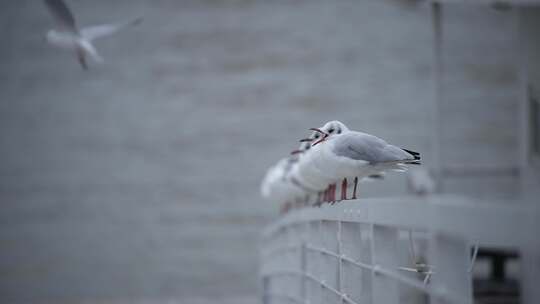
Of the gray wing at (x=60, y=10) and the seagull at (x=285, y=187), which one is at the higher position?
the gray wing at (x=60, y=10)

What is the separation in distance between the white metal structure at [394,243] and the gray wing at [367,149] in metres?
0.23

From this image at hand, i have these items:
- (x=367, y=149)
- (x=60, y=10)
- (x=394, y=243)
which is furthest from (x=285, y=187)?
(x=394, y=243)

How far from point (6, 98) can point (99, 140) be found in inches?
64.2

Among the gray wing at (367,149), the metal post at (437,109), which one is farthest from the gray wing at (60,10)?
the metal post at (437,109)

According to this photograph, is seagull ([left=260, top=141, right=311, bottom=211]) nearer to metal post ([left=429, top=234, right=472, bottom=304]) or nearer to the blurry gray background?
metal post ([left=429, top=234, right=472, bottom=304])

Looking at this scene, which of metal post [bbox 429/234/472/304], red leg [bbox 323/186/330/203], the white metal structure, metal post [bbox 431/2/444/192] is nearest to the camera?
the white metal structure

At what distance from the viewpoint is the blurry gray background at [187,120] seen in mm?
12312

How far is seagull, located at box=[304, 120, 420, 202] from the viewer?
3289mm

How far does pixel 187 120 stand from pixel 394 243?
1023cm

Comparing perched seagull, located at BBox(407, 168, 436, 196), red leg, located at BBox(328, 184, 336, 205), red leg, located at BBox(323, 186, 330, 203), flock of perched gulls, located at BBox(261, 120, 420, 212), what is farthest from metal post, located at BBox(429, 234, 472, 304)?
perched seagull, located at BBox(407, 168, 436, 196)

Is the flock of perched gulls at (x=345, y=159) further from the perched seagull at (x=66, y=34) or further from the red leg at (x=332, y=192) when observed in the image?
the perched seagull at (x=66, y=34)

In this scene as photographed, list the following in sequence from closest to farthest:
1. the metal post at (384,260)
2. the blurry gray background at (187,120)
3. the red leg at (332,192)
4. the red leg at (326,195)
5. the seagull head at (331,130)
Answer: the metal post at (384,260) < the seagull head at (331,130) < the red leg at (332,192) < the red leg at (326,195) < the blurry gray background at (187,120)

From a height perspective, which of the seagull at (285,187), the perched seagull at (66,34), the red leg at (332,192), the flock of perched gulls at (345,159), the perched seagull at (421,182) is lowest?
the perched seagull at (421,182)

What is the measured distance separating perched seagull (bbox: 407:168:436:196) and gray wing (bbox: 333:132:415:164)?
478 centimetres
